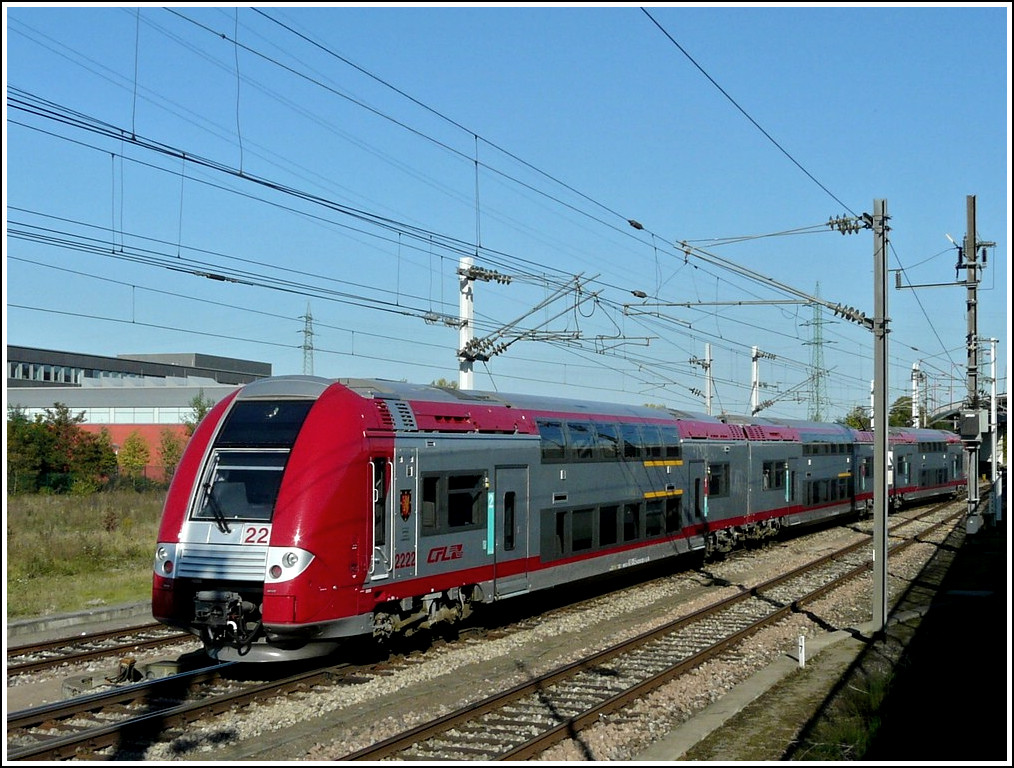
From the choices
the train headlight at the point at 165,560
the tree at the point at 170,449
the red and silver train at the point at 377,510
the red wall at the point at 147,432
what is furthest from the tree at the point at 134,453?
the train headlight at the point at 165,560

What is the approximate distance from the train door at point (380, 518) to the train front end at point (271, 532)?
8.8 inches

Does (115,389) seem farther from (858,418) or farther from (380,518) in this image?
(380,518)

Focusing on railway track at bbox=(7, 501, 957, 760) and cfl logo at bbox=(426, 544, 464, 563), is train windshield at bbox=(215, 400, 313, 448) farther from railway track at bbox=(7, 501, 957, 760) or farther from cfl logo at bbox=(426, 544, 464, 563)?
railway track at bbox=(7, 501, 957, 760)

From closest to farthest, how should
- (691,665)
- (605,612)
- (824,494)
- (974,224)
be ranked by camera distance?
(691,665) < (605,612) < (974,224) < (824,494)

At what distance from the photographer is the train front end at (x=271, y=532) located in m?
12.4

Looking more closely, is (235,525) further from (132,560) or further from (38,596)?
(132,560)

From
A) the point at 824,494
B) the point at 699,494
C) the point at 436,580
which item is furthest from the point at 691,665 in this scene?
the point at 824,494

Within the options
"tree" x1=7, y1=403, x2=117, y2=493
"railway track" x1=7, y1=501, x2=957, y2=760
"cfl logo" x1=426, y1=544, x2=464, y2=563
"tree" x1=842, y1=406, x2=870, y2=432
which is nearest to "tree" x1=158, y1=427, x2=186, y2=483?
"tree" x1=7, y1=403, x2=117, y2=493

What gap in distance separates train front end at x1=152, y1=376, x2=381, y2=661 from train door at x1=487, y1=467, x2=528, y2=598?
131 inches

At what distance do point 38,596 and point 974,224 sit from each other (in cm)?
2704

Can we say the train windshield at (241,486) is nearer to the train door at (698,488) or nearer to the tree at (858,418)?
the train door at (698,488)

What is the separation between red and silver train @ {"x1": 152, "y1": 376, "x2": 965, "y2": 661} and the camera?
12.6 meters

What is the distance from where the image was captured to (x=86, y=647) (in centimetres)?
1570

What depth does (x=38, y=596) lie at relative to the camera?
792 inches
